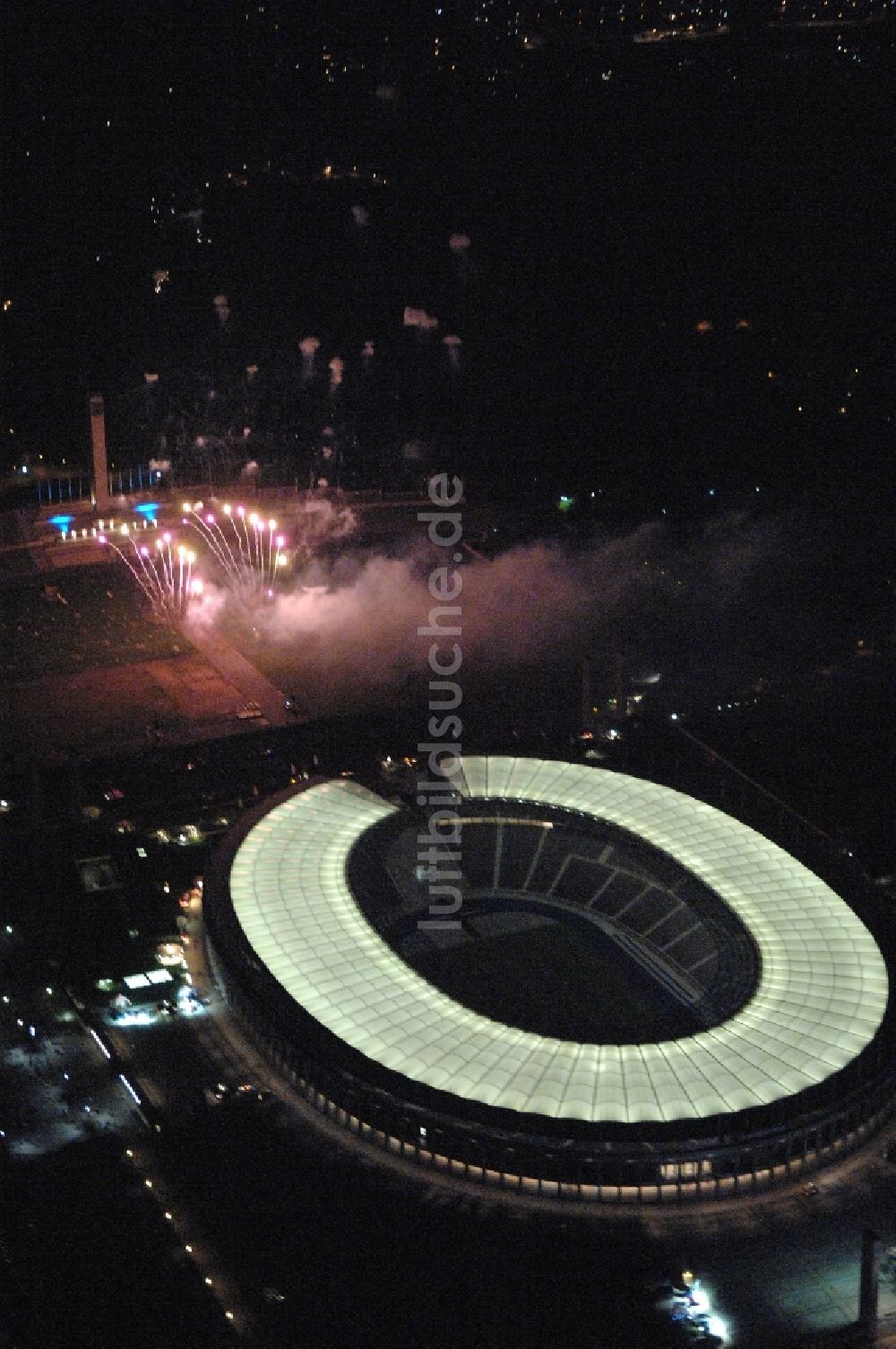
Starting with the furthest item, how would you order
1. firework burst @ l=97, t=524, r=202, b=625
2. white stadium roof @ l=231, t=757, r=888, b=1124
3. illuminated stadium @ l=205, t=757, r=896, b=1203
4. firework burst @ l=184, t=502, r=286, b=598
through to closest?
firework burst @ l=184, t=502, r=286, b=598, firework burst @ l=97, t=524, r=202, b=625, white stadium roof @ l=231, t=757, r=888, b=1124, illuminated stadium @ l=205, t=757, r=896, b=1203

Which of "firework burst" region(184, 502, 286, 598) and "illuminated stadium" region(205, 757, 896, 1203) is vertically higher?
"firework burst" region(184, 502, 286, 598)

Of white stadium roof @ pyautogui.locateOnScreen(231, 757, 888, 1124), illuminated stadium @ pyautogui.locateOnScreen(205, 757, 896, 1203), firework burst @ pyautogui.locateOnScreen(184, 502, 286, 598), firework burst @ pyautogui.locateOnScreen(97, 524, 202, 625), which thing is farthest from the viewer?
firework burst @ pyautogui.locateOnScreen(184, 502, 286, 598)

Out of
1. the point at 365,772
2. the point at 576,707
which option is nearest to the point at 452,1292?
the point at 365,772

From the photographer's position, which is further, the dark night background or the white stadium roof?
the dark night background

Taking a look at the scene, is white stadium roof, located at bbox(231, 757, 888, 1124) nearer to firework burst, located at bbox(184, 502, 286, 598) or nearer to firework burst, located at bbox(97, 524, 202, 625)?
firework burst, located at bbox(97, 524, 202, 625)

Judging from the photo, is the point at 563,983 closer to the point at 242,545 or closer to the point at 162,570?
the point at 162,570

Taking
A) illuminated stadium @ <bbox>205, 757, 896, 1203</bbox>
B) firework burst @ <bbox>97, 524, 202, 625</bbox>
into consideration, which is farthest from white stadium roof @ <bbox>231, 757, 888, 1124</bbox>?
firework burst @ <bbox>97, 524, 202, 625</bbox>

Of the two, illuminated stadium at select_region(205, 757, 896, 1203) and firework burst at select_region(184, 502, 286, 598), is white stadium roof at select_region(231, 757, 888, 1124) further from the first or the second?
firework burst at select_region(184, 502, 286, 598)

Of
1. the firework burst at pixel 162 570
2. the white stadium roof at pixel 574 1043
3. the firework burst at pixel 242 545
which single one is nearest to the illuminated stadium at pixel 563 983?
the white stadium roof at pixel 574 1043
